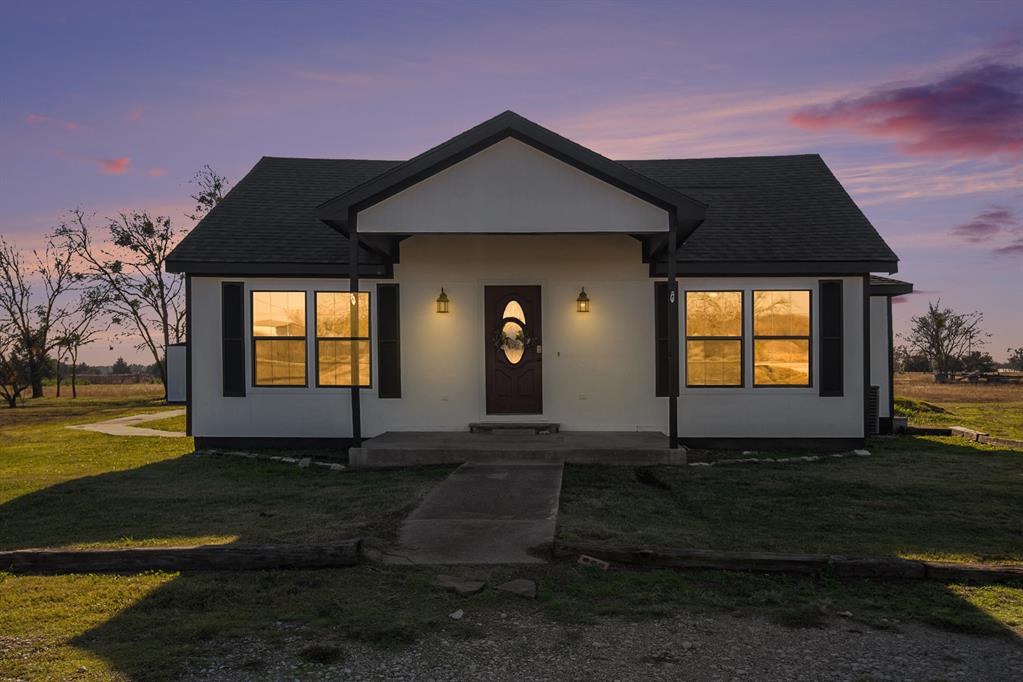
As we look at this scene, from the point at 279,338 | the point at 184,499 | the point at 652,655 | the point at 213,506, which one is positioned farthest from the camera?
the point at 279,338

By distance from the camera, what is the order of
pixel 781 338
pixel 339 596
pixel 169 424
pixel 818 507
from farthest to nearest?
pixel 169 424 → pixel 781 338 → pixel 818 507 → pixel 339 596

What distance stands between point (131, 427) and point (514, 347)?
383 inches

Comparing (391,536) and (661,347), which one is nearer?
(391,536)

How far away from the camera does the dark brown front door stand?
1231cm

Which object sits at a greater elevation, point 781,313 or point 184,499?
point 781,313

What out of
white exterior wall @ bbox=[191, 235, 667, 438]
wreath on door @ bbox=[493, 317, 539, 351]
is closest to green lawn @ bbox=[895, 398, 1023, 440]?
white exterior wall @ bbox=[191, 235, 667, 438]

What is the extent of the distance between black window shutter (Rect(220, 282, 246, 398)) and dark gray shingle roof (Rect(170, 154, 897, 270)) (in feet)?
1.69

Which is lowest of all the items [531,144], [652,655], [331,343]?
[652,655]

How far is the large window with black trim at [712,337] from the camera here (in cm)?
1220

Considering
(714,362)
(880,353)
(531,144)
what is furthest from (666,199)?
(880,353)

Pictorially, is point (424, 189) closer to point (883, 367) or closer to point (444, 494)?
point (444, 494)

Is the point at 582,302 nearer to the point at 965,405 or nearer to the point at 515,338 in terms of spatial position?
the point at 515,338

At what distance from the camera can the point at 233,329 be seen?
12.3m

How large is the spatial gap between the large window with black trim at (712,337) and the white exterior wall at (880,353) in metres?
3.66
